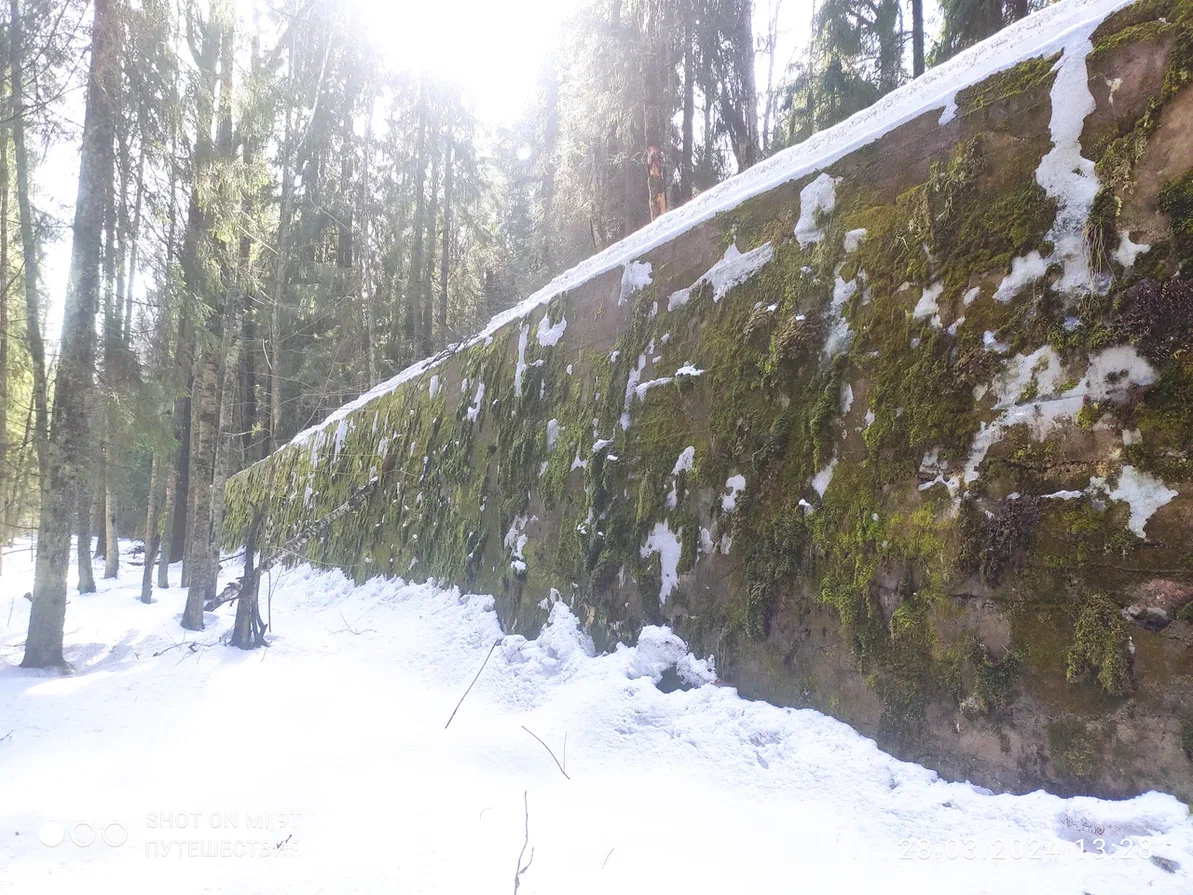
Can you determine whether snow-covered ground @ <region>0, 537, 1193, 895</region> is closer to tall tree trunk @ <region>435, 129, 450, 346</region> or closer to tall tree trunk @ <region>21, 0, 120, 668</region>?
tall tree trunk @ <region>21, 0, 120, 668</region>

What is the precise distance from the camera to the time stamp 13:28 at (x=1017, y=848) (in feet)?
5.53

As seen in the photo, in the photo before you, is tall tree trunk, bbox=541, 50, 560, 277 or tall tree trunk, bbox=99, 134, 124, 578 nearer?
tall tree trunk, bbox=99, 134, 124, 578

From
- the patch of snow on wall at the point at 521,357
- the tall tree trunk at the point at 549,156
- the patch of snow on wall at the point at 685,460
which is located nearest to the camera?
the patch of snow on wall at the point at 685,460

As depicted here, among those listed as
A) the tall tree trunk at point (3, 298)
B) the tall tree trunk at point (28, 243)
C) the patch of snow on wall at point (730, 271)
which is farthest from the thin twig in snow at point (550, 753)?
the tall tree trunk at point (3, 298)

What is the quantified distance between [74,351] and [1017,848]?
21.6 feet

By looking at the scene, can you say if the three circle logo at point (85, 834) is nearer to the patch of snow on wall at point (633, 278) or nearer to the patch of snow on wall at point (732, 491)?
the patch of snow on wall at point (732, 491)

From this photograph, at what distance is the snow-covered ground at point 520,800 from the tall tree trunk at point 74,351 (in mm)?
872

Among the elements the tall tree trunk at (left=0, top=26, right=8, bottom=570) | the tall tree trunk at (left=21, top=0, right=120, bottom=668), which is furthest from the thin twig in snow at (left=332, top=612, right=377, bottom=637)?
the tall tree trunk at (left=0, top=26, right=8, bottom=570)

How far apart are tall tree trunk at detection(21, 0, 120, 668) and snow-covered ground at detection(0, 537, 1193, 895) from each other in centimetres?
87

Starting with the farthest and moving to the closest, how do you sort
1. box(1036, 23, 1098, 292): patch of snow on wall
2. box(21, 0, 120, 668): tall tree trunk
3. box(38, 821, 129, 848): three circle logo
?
box(21, 0, 120, 668): tall tree trunk, box(38, 821, 129, 848): three circle logo, box(1036, 23, 1098, 292): patch of snow on wall

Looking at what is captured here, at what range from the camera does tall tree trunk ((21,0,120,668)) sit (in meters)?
5.13

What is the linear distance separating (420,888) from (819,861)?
1.23m

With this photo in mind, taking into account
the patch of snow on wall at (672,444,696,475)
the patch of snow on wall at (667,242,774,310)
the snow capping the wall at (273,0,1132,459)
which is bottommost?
the patch of snow on wall at (672,444,696,475)

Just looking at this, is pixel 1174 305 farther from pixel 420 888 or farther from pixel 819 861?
pixel 420 888
